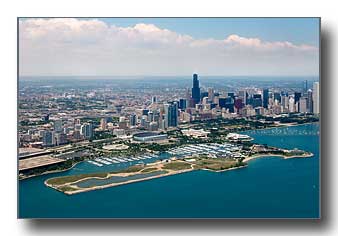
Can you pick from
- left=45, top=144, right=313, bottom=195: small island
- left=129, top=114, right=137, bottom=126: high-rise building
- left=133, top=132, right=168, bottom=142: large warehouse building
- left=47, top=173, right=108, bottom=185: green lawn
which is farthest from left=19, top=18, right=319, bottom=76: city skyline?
left=47, top=173, right=108, bottom=185: green lawn

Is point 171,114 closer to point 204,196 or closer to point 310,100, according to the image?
point 204,196

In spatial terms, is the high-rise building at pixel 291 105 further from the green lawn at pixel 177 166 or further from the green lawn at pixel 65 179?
the green lawn at pixel 65 179

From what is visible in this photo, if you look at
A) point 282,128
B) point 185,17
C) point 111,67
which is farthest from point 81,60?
point 282,128

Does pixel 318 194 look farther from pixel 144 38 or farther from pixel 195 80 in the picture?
pixel 144 38

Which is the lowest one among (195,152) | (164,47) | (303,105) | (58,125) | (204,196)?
(204,196)

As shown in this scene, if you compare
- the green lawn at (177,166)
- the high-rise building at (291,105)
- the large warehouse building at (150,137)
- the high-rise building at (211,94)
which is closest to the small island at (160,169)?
the green lawn at (177,166)

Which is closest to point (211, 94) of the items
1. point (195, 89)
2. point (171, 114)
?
point (195, 89)
